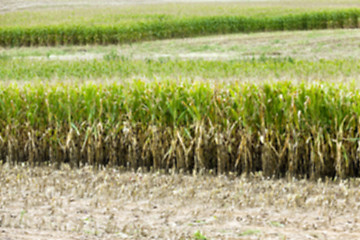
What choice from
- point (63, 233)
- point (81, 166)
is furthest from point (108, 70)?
point (63, 233)

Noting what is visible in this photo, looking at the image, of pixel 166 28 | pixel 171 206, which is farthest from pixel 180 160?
pixel 166 28

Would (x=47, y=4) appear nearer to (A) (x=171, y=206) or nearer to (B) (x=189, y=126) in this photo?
(B) (x=189, y=126)

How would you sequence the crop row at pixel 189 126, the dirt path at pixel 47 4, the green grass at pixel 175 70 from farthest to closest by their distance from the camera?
the dirt path at pixel 47 4, the green grass at pixel 175 70, the crop row at pixel 189 126

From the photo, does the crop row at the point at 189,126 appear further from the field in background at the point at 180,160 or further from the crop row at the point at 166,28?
the crop row at the point at 166,28

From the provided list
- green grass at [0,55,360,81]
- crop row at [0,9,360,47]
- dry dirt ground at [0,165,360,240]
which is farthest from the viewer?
crop row at [0,9,360,47]

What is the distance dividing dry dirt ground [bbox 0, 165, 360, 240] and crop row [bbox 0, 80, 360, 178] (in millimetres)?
349

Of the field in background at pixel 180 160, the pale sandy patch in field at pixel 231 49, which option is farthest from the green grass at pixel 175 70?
the pale sandy patch in field at pixel 231 49

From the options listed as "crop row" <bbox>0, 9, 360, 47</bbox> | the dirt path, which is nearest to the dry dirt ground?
"crop row" <bbox>0, 9, 360, 47</bbox>

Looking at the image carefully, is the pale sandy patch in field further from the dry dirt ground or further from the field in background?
the dry dirt ground

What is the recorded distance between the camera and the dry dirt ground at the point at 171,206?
18.4 ft

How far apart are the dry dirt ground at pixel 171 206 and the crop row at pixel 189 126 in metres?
0.35

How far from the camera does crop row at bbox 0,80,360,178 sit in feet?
23.9

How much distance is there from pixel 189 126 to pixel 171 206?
1.64 meters

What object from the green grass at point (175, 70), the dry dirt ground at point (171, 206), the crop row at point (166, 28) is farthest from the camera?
the crop row at point (166, 28)
